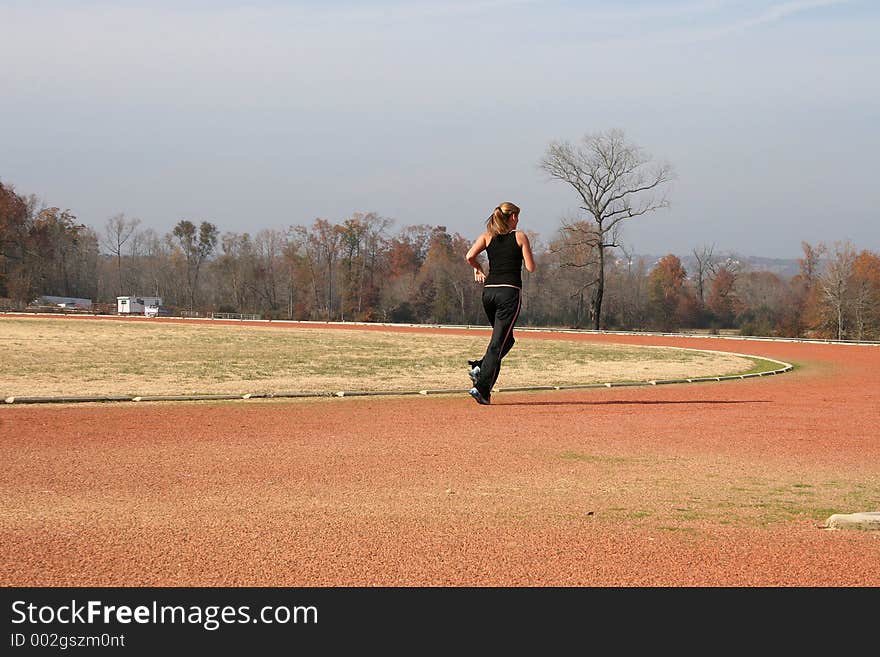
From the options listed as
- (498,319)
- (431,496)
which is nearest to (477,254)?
(498,319)

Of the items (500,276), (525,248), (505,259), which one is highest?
(525,248)

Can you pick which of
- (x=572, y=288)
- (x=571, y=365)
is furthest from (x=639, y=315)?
(x=571, y=365)

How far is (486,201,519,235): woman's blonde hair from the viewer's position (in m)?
11.5

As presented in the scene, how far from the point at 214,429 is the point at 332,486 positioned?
348 cm

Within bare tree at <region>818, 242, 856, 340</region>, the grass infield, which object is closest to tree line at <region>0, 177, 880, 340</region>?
bare tree at <region>818, 242, 856, 340</region>

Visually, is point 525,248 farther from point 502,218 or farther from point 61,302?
point 61,302

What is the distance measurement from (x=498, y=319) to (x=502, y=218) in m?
1.38

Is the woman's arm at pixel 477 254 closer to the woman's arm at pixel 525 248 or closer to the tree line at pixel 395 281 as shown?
the woman's arm at pixel 525 248

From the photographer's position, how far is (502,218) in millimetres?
11516

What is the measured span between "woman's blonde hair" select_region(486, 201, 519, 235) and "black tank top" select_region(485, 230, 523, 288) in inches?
3.2

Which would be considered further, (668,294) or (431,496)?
(668,294)

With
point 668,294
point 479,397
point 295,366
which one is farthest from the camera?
point 668,294

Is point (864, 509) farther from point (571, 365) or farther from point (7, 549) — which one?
point (571, 365)

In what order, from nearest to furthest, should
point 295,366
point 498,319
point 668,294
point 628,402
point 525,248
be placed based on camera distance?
point 525,248 < point 498,319 < point 628,402 < point 295,366 < point 668,294
